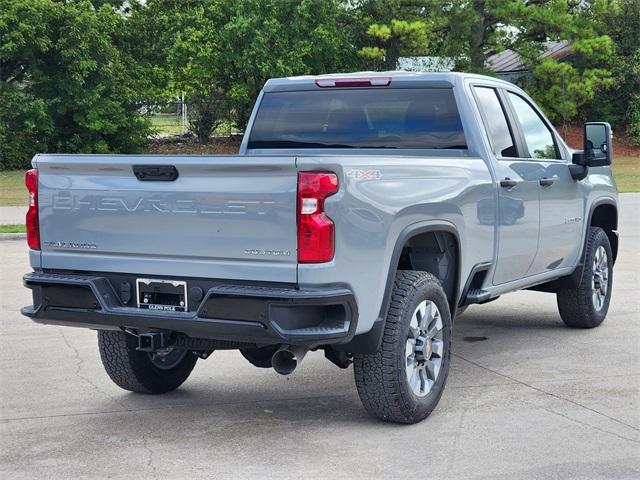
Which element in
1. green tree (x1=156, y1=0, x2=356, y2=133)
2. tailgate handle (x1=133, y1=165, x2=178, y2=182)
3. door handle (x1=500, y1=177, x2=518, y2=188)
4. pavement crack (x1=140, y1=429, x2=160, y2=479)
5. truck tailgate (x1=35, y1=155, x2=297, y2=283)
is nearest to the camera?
pavement crack (x1=140, y1=429, x2=160, y2=479)

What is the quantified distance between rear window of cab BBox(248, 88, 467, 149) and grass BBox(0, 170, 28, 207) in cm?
1732

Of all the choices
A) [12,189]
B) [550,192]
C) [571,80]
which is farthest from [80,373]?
[571,80]

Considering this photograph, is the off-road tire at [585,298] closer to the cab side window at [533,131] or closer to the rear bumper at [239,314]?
the cab side window at [533,131]

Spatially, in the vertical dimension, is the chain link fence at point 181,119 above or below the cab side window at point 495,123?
below

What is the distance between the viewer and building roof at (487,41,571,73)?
152 feet

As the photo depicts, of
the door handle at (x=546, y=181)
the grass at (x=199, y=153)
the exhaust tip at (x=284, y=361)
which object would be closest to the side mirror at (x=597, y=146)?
the door handle at (x=546, y=181)

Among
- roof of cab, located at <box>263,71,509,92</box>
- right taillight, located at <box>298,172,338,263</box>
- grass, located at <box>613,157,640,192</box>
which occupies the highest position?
roof of cab, located at <box>263,71,509,92</box>

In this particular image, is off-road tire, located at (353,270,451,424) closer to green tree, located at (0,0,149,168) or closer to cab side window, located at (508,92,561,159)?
cab side window, located at (508,92,561,159)

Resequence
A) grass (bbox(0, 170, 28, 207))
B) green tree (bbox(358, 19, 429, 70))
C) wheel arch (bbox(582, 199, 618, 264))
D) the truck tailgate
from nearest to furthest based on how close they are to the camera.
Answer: the truck tailgate < wheel arch (bbox(582, 199, 618, 264)) < grass (bbox(0, 170, 28, 207)) < green tree (bbox(358, 19, 429, 70))

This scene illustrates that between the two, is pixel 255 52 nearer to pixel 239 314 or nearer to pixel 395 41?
pixel 395 41

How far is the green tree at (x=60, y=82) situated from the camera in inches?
1486

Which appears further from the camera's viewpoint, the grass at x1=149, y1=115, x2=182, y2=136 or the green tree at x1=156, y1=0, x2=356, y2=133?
the grass at x1=149, y1=115, x2=182, y2=136

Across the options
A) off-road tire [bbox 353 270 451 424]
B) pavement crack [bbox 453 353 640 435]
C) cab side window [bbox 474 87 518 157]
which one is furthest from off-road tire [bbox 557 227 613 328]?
off-road tire [bbox 353 270 451 424]

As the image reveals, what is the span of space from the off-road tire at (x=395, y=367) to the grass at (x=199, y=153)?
705 inches
